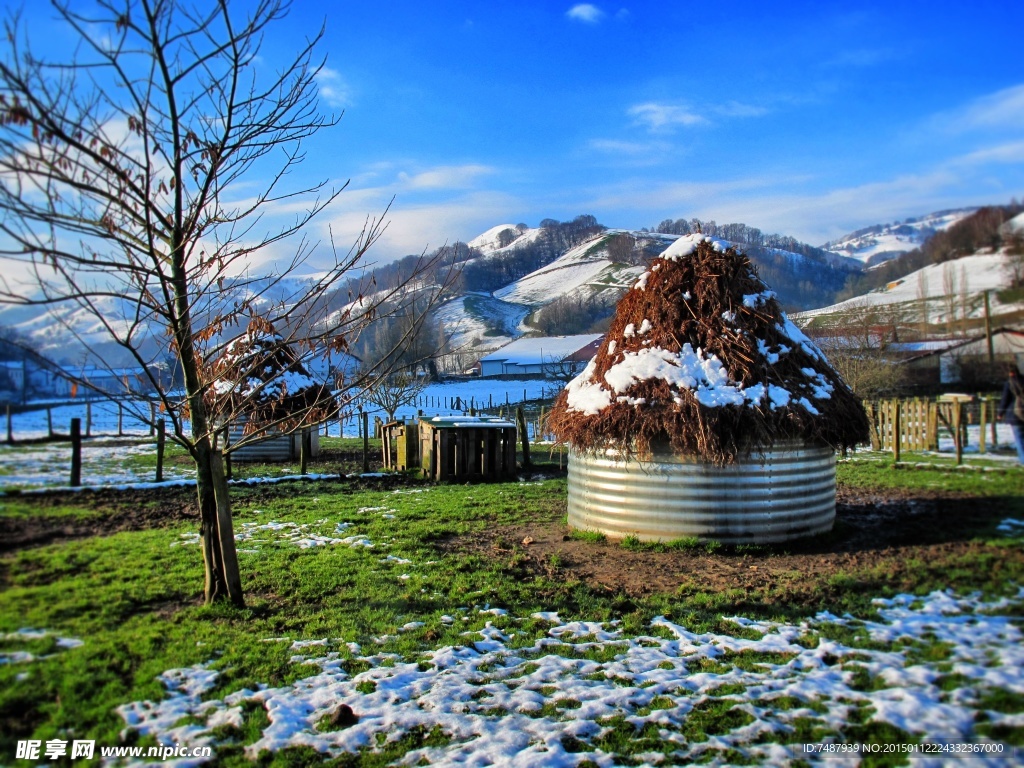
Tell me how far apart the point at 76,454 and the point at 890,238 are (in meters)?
3.24

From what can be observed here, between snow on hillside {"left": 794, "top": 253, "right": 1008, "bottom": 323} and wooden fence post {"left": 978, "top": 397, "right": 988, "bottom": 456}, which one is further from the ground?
snow on hillside {"left": 794, "top": 253, "right": 1008, "bottom": 323}

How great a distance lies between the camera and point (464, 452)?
1752cm

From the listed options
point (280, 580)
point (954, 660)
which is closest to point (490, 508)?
point (280, 580)

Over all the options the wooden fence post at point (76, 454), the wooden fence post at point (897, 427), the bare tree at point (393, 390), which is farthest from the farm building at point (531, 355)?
the wooden fence post at point (76, 454)

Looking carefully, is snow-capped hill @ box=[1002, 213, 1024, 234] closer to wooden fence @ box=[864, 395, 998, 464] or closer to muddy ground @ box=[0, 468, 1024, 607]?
wooden fence @ box=[864, 395, 998, 464]

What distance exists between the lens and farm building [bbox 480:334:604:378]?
5347cm

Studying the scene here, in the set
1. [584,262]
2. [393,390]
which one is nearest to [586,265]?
[584,262]

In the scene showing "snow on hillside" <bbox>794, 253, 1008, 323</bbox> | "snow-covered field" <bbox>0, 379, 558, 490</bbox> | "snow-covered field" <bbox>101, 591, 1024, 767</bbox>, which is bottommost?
"snow-covered field" <bbox>101, 591, 1024, 767</bbox>

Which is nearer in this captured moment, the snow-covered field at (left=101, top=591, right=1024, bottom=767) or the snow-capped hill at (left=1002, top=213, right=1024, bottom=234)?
the snow-capped hill at (left=1002, top=213, right=1024, bottom=234)

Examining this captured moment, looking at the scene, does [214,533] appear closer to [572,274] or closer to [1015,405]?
[572,274]

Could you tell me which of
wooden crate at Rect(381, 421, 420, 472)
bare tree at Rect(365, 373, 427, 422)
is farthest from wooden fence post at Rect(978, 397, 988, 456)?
bare tree at Rect(365, 373, 427, 422)

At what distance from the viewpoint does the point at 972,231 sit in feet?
5.50

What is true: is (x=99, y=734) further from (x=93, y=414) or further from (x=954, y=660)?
(x=954, y=660)

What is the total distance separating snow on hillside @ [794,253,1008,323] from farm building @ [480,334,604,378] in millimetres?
49984
